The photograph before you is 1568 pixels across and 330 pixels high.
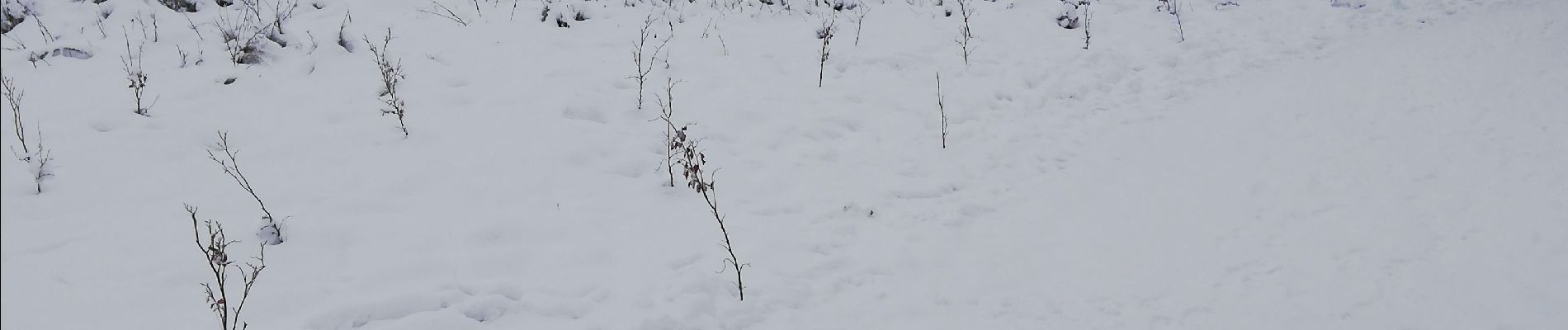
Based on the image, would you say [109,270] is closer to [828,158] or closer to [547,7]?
[828,158]

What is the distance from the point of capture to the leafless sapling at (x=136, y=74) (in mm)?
4832

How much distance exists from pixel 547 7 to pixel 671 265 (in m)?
3.79

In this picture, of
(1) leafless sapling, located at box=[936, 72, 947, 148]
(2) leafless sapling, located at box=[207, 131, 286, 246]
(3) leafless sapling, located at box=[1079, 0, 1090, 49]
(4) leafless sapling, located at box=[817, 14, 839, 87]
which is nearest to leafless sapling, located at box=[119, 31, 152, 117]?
(2) leafless sapling, located at box=[207, 131, 286, 246]

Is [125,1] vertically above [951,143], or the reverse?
[125,1]

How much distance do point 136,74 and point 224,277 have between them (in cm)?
275

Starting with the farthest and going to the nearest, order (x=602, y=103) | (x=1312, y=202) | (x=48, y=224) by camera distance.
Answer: (x=602, y=103) < (x=1312, y=202) < (x=48, y=224)

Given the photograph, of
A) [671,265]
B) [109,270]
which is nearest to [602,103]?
[671,265]

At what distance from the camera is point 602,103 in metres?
5.64

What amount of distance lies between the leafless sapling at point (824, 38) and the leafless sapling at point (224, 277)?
3729mm

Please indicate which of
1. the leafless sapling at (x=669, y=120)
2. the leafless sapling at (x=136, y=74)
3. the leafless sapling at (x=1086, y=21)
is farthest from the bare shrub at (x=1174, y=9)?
the leafless sapling at (x=136, y=74)

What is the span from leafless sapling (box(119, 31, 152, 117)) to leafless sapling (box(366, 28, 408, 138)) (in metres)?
1.17

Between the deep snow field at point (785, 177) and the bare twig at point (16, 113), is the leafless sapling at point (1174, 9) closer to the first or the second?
the deep snow field at point (785, 177)

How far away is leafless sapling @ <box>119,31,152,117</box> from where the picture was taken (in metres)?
4.83

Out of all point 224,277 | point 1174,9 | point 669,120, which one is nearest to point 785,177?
point 669,120
